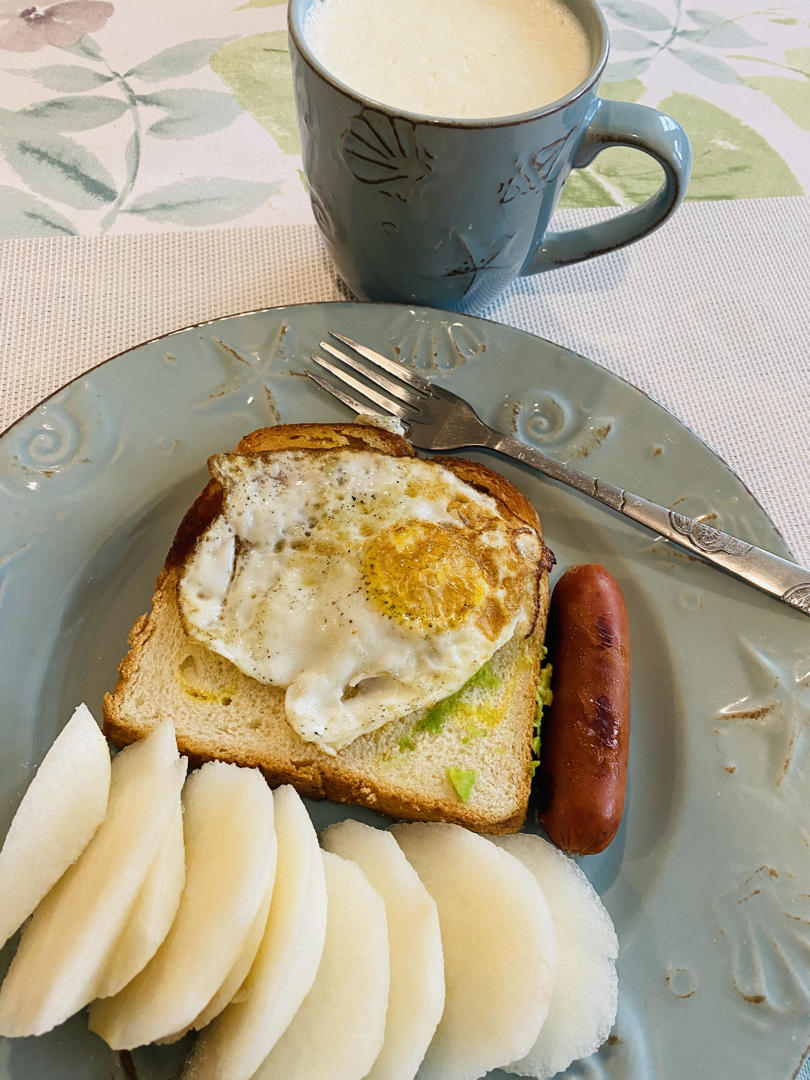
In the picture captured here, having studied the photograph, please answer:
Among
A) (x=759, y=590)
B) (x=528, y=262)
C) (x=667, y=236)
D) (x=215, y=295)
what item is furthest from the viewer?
(x=667, y=236)

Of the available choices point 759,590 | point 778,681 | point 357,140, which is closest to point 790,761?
point 778,681

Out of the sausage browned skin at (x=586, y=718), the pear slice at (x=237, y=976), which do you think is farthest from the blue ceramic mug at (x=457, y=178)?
the pear slice at (x=237, y=976)

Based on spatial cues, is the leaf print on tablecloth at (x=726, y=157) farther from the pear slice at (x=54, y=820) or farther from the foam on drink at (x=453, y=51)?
the pear slice at (x=54, y=820)

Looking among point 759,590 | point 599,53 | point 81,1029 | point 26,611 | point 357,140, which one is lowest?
point 81,1029


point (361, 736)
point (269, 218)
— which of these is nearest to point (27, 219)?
point (269, 218)

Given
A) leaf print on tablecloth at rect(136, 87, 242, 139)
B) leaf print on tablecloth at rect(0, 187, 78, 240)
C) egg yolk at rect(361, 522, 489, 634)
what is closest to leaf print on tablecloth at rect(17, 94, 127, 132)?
leaf print on tablecloth at rect(136, 87, 242, 139)

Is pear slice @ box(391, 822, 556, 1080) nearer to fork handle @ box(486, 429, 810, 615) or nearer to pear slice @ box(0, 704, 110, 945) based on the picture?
pear slice @ box(0, 704, 110, 945)

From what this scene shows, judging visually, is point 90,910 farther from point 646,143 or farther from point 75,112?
point 75,112

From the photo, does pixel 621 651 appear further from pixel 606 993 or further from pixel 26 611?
pixel 26 611
